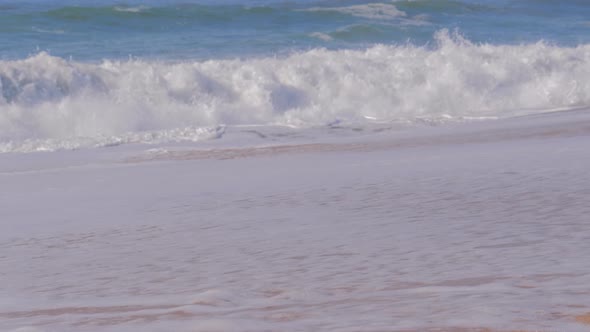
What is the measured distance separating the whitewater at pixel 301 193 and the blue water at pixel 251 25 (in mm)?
1279

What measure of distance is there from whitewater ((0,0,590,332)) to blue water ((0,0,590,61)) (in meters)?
1.28

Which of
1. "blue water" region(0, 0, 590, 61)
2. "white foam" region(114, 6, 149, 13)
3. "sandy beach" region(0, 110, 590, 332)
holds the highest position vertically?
"sandy beach" region(0, 110, 590, 332)

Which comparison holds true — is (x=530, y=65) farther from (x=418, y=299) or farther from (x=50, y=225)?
(x=418, y=299)

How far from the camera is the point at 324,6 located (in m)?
21.5

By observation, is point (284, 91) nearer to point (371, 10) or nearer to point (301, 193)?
point (301, 193)

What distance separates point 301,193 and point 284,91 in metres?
6.39

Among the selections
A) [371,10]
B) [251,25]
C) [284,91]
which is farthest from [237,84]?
[371,10]

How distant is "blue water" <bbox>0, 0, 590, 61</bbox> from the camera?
1630cm

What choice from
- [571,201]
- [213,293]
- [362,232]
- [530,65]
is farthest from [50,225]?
[530,65]

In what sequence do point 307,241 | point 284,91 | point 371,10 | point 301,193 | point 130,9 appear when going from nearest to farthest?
Result: point 307,241
point 301,193
point 284,91
point 130,9
point 371,10

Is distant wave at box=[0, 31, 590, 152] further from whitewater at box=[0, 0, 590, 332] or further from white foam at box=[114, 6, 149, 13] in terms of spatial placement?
white foam at box=[114, 6, 149, 13]

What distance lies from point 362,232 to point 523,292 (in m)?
1.24

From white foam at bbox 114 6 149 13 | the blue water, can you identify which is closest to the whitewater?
the blue water

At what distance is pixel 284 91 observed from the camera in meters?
11.5
